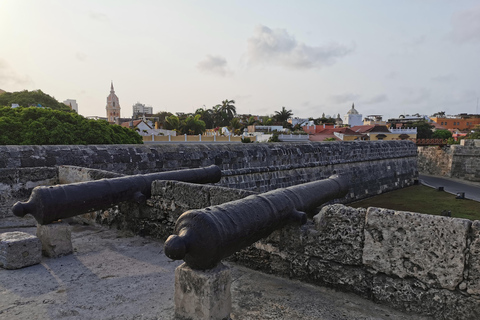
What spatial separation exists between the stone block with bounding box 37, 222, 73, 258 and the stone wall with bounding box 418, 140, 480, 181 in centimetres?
2647

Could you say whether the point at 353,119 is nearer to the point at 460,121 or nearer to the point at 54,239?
the point at 460,121

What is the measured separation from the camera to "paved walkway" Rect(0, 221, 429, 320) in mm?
2477

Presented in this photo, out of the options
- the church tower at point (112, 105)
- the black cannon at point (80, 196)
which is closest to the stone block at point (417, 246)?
the black cannon at point (80, 196)

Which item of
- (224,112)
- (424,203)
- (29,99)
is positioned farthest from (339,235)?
(224,112)

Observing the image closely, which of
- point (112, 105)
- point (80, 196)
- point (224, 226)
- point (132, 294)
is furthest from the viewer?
point (112, 105)

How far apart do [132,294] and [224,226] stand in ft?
4.16

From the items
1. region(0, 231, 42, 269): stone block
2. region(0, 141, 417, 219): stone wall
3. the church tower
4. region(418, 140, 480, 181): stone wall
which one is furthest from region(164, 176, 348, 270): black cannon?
the church tower

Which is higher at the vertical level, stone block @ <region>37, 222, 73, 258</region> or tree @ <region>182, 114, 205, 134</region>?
tree @ <region>182, 114, 205, 134</region>

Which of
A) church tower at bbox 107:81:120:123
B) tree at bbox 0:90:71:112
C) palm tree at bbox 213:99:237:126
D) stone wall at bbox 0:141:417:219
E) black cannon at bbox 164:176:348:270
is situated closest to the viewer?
black cannon at bbox 164:176:348:270

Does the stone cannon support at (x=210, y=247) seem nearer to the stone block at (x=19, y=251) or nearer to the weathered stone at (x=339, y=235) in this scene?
the weathered stone at (x=339, y=235)

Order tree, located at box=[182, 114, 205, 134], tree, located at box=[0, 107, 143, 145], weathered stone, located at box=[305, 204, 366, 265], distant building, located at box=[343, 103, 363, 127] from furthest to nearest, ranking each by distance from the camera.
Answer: distant building, located at box=[343, 103, 363, 127]
tree, located at box=[182, 114, 205, 134]
tree, located at box=[0, 107, 143, 145]
weathered stone, located at box=[305, 204, 366, 265]

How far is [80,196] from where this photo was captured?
3451mm

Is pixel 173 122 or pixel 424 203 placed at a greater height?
pixel 173 122

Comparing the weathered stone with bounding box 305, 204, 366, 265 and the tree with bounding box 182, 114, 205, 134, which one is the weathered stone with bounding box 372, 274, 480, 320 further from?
the tree with bounding box 182, 114, 205, 134
